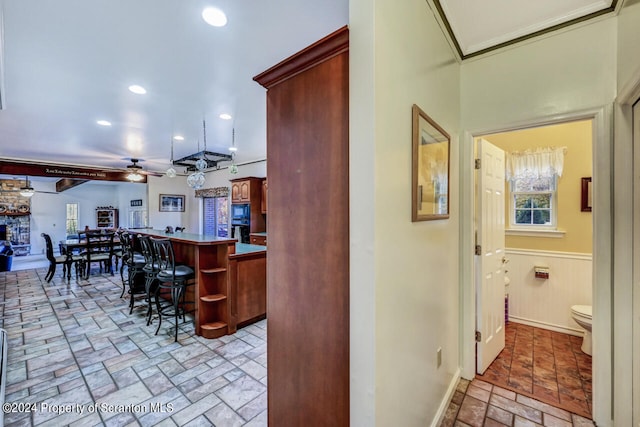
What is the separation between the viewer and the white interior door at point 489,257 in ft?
7.66

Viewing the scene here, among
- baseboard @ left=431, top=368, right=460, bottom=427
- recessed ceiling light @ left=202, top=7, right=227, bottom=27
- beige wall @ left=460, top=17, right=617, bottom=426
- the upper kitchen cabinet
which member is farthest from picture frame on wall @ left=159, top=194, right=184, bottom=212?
baseboard @ left=431, top=368, right=460, bottom=427

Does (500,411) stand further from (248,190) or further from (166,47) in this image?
(248,190)

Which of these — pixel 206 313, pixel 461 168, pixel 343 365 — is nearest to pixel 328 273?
pixel 343 365

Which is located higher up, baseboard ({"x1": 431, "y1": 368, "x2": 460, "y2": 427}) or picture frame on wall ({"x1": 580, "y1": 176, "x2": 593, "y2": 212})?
picture frame on wall ({"x1": 580, "y1": 176, "x2": 593, "y2": 212})

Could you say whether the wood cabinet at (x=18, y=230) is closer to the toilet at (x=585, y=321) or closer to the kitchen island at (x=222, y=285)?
the kitchen island at (x=222, y=285)

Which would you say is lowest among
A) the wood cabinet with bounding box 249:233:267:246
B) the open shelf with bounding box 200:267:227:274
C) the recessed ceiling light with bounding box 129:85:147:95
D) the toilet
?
the toilet

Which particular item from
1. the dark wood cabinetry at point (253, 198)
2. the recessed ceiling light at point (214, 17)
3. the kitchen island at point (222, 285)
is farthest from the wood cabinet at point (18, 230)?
the recessed ceiling light at point (214, 17)

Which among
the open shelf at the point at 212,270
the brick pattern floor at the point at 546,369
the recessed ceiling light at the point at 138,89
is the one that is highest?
the recessed ceiling light at the point at 138,89

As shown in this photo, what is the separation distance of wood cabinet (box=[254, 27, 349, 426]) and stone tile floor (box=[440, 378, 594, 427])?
3.84 feet

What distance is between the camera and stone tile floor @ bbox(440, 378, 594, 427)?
5.94 ft

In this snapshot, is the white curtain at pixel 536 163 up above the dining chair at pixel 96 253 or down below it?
above

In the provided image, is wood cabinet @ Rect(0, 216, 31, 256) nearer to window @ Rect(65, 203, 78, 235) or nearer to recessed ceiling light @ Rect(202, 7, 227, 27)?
window @ Rect(65, 203, 78, 235)

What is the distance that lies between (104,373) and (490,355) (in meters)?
3.55

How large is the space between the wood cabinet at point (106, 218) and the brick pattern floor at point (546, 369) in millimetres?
14368
